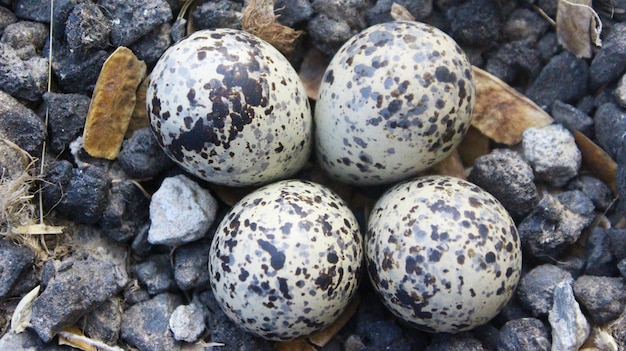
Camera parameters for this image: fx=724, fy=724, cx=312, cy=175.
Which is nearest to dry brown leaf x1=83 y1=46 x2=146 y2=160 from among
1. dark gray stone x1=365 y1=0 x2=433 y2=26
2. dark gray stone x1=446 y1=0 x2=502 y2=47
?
dark gray stone x1=365 y1=0 x2=433 y2=26

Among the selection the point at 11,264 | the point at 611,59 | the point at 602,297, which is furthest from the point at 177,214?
the point at 611,59

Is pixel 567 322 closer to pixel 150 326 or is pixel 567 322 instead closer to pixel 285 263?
pixel 285 263

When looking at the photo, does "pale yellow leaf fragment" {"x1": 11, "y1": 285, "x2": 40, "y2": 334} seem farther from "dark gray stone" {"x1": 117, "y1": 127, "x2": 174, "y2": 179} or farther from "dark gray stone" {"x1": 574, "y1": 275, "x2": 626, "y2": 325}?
"dark gray stone" {"x1": 574, "y1": 275, "x2": 626, "y2": 325}

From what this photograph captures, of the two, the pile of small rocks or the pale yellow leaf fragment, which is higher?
the pile of small rocks

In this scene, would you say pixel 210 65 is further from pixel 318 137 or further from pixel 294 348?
pixel 294 348

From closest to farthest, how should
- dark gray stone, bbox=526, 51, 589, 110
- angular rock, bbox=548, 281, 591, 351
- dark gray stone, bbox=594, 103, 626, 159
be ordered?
angular rock, bbox=548, 281, 591, 351 → dark gray stone, bbox=594, 103, 626, 159 → dark gray stone, bbox=526, 51, 589, 110
